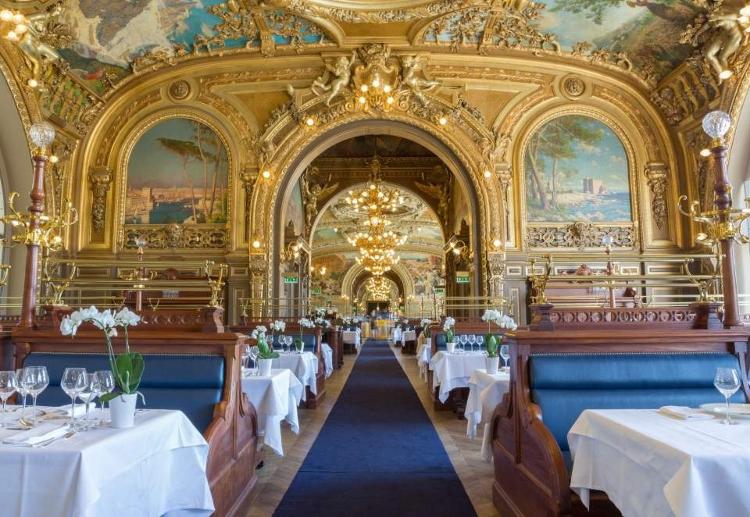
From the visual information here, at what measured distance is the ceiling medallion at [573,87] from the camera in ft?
44.8

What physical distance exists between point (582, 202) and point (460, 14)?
17.4ft

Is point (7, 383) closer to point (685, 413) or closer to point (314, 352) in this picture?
point (685, 413)

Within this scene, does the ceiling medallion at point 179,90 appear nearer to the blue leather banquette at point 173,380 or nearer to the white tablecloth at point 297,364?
the white tablecloth at point 297,364

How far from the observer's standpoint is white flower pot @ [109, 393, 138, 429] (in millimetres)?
2541

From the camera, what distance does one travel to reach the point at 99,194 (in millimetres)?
13336

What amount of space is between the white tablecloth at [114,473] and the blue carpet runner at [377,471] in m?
1.29

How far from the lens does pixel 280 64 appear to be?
13547mm

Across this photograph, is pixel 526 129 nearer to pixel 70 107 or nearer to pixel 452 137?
pixel 452 137

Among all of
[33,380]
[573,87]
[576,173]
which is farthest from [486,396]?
[573,87]

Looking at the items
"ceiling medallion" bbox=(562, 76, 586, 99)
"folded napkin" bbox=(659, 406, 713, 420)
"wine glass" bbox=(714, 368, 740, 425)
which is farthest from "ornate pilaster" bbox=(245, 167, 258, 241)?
"wine glass" bbox=(714, 368, 740, 425)

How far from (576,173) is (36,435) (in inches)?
522

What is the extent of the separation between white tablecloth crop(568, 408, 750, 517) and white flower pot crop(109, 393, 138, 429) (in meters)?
2.20

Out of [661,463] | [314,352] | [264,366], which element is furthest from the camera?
[314,352]

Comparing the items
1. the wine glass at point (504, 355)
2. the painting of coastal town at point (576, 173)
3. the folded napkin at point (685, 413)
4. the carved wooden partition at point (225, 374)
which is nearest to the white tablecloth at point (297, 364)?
the wine glass at point (504, 355)
